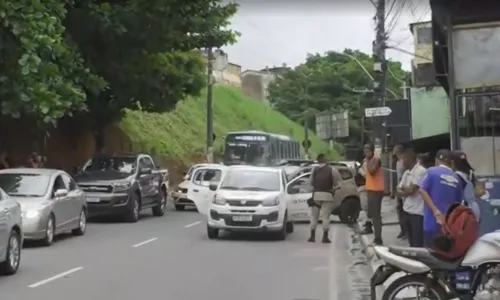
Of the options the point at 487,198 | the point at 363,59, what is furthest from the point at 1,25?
the point at 363,59

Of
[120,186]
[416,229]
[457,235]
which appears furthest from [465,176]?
[120,186]

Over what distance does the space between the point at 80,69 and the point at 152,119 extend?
22450 mm

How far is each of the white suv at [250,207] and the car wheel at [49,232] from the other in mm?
3341

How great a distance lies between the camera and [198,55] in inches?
1309

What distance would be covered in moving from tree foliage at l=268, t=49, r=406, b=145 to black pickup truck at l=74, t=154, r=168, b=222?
136 feet

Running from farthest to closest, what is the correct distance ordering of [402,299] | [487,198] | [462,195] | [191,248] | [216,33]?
[216,33], [191,248], [487,198], [462,195], [402,299]

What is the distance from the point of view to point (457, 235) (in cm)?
874

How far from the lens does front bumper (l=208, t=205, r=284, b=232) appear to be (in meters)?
18.6

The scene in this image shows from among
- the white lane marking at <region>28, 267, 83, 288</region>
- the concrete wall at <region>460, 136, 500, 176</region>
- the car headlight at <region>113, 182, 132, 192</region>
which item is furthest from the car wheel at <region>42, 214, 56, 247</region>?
the concrete wall at <region>460, 136, 500, 176</region>

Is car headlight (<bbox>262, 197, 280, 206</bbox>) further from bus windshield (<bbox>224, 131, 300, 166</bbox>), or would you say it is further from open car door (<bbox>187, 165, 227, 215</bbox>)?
bus windshield (<bbox>224, 131, 300, 166</bbox>)

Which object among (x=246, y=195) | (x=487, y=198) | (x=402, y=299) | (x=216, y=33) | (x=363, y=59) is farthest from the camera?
(x=363, y=59)

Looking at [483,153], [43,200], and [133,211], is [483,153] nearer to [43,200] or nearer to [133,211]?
[43,200]

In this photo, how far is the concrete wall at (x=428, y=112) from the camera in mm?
42469

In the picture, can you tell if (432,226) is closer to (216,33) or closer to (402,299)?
(402,299)
